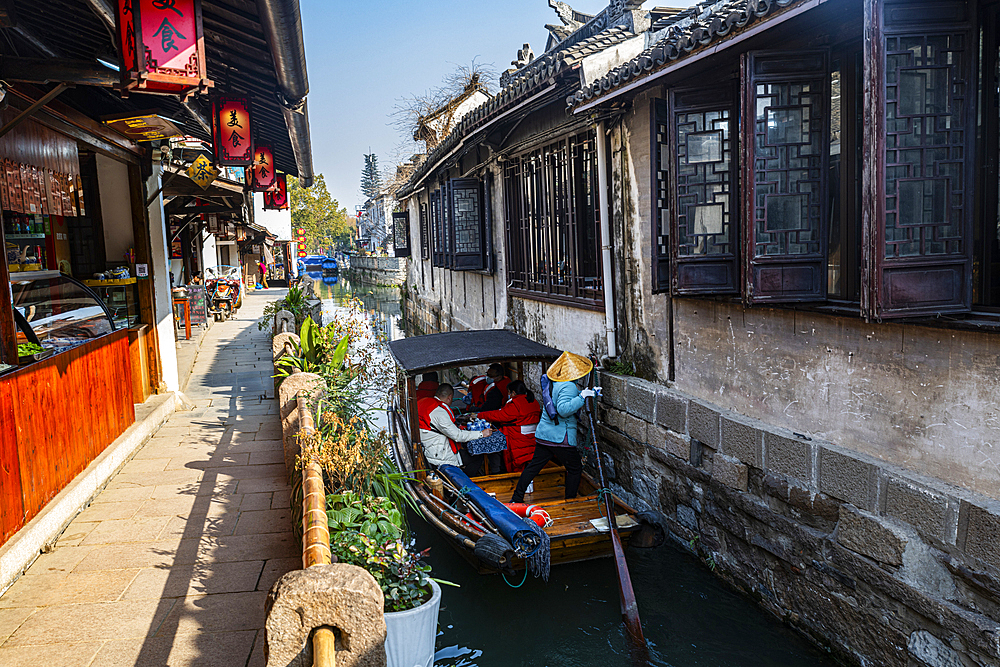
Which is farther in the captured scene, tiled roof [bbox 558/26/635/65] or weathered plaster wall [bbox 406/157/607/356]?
weathered plaster wall [bbox 406/157/607/356]

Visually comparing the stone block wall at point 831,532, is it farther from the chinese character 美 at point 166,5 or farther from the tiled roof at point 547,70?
the chinese character 美 at point 166,5

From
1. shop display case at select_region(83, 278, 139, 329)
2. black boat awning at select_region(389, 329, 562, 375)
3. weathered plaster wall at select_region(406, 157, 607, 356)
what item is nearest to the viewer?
shop display case at select_region(83, 278, 139, 329)

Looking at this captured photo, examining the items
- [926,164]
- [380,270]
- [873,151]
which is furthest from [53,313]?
[380,270]

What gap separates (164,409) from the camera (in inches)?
345

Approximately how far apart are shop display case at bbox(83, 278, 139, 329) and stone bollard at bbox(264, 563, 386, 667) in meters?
6.07

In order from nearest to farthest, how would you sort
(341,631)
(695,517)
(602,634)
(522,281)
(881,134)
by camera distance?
(341,631), (881,134), (602,634), (695,517), (522,281)

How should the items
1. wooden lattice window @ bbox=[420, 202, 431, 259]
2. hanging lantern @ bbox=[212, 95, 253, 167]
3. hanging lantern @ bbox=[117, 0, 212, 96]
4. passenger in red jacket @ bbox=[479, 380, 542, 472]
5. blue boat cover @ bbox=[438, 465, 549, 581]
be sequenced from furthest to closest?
wooden lattice window @ bbox=[420, 202, 431, 259]
passenger in red jacket @ bbox=[479, 380, 542, 472]
hanging lantern @ bbox=[212, 95, 253, 167]
blue boat cover @ bbox=[438, 465, 549, 581]
hanging lantern @ bbox=[117, 0, 212, 96]

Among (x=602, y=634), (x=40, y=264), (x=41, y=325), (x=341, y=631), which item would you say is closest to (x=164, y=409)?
(x=40, y=264)

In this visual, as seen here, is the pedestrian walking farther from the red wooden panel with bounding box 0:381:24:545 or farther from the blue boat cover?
the red wooden panel with bounding box 0:381:24:545

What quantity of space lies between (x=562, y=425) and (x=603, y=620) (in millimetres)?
2055

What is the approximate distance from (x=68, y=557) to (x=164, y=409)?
404 cm

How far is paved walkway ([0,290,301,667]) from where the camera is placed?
151 inches

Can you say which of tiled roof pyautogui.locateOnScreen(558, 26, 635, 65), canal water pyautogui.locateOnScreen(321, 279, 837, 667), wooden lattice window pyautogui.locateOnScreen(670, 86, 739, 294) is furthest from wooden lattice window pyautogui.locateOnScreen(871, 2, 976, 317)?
tiled roof pyautogui.locateOnScreen(558, 26, 635, 65)

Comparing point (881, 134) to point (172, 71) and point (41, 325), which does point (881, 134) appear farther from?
point (41, 325)
